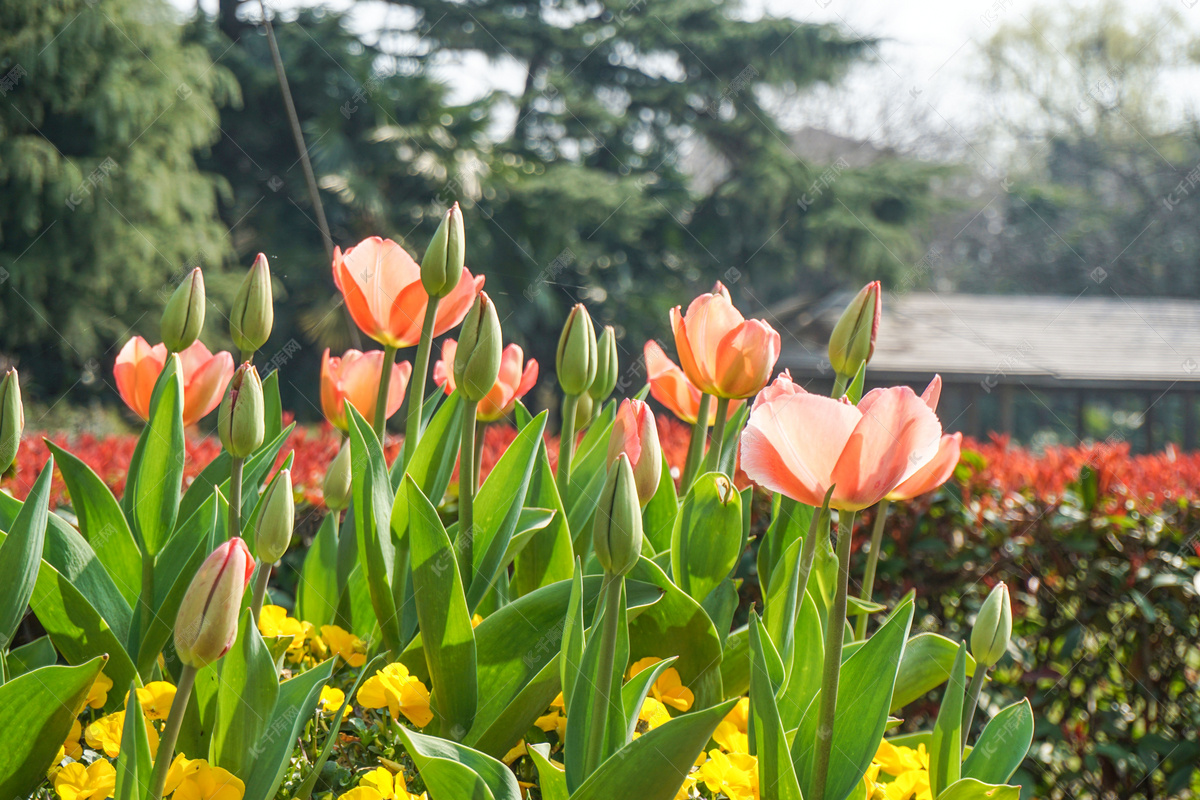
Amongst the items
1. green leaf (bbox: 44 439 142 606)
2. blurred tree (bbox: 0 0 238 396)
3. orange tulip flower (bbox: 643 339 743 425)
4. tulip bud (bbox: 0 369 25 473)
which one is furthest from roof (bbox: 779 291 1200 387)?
tulip bud (bbox: 0 369 25 473)

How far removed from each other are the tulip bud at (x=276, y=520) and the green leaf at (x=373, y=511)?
0.19 meters

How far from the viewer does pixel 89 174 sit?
11594 millimetres

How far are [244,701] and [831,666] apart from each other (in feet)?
2.04

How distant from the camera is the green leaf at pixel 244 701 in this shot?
93 centimetres

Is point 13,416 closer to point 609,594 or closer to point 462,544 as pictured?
point 462,544

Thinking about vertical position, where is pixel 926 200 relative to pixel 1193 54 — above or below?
below

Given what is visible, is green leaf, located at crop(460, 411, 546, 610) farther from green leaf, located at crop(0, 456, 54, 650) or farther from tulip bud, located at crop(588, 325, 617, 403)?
green leaf, located at crop(0, 456, 54, 650)

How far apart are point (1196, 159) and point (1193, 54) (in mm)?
2853

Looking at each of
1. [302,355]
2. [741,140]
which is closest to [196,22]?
[302,355]

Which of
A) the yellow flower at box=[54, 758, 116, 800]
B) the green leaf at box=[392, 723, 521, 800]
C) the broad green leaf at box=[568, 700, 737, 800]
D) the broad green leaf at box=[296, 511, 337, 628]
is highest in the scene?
the broad green leaf at box=[568, 700, 737, 800]

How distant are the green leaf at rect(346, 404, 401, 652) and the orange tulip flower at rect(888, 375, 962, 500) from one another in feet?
2.07

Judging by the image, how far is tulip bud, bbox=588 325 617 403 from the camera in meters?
1.42

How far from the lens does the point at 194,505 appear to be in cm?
139

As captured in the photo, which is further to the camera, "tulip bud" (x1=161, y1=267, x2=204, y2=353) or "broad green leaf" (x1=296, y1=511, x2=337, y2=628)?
"broad green leaf" (x1=296, y1=511, x2=337, y2=628)
